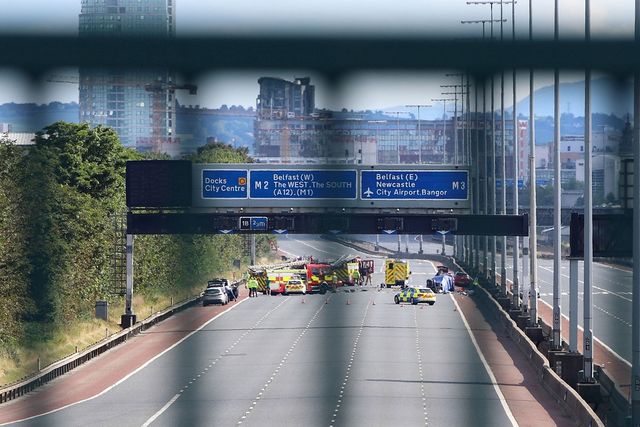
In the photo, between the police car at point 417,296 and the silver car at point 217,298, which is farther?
the police car at point 417,296

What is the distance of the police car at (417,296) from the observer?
88.9 m

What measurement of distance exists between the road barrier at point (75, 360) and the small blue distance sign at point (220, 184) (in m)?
19.3

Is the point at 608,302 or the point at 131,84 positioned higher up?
the point at 131,84

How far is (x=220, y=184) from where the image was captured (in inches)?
305

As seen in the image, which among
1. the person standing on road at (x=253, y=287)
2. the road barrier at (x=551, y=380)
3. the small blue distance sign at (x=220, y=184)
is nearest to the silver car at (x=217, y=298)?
the person standing on road at (x=253, y=287)

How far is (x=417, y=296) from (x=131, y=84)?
83.7m

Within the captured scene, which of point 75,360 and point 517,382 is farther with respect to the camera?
point 75,360

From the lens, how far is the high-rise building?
227 inches

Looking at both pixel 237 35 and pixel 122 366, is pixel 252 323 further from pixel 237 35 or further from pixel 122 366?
pixel 237 35

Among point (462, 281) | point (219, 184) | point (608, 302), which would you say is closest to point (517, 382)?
point (219, 184)

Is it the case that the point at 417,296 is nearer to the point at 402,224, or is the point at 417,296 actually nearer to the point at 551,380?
the point at 402,224

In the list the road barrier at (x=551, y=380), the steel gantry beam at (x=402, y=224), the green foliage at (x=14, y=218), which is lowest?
the road barrier at (x=551, y=380)

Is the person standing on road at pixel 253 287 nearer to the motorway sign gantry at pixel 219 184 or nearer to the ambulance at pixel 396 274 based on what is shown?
the ambulance at pixel 396 274

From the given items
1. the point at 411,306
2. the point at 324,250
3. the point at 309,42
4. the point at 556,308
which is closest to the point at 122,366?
the point at 556,308
